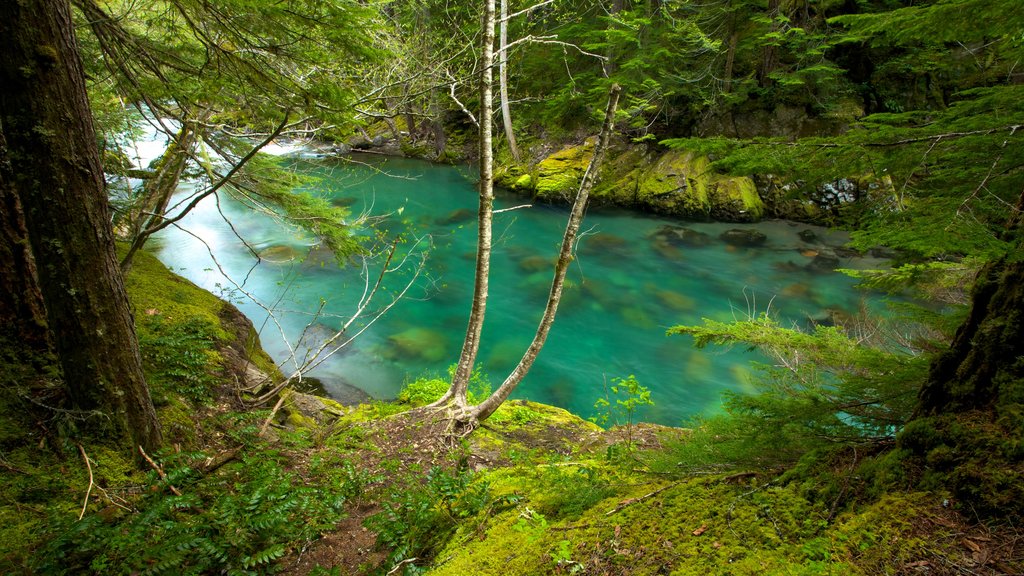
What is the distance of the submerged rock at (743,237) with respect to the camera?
14.5 meters

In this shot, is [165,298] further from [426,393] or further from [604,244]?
[604,244]

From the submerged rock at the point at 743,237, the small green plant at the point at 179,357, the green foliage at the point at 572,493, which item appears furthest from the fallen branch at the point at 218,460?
the submerged rock at the point at 743,237

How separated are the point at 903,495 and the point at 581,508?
4.36 ft

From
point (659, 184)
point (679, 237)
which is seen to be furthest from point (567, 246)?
point (659, 184)

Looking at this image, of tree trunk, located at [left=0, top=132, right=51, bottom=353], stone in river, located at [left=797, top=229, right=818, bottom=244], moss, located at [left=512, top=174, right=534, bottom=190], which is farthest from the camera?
moss, located at [left=512, top=174, right=534, bottom=190]

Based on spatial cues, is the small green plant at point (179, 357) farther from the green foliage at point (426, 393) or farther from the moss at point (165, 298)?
the green foliage at point (426, 393)

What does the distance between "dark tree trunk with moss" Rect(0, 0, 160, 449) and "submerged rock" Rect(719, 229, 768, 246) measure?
49.9 ft

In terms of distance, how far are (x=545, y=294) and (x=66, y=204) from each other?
1049 cm

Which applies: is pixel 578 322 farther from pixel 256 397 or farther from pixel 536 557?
pixel 536 557

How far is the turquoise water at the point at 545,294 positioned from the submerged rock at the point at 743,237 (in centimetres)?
24

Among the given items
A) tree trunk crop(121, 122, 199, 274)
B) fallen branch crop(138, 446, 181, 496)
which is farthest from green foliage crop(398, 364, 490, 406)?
tree trunk crop(121, 122, 199, 274)

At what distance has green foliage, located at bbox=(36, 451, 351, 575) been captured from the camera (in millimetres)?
2334

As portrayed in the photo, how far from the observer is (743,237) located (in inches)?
582

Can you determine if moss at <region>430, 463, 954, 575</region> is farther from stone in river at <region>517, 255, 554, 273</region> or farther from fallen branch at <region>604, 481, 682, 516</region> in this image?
stone in river at <region>517, 255, 554, 273</region>
